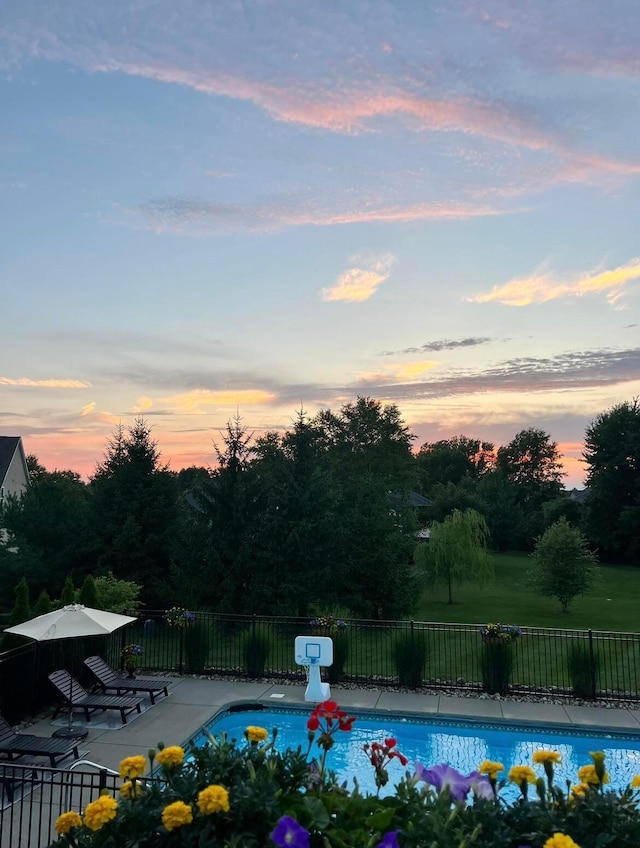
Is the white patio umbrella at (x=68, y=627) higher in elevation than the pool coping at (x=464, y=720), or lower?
higher

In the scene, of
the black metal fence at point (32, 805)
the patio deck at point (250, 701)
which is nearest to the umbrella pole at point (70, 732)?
the patio deck at point (250, 701)

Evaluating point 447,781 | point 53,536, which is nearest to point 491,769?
point 447,781

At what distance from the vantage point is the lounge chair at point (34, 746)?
8.25 meters

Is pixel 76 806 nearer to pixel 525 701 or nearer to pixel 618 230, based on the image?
pixel 525 701

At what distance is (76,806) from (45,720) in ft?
11.3

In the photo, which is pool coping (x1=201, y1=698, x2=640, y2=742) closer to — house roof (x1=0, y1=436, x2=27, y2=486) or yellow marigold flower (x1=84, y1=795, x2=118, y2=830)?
yellow marigold flower (x1=84, y1=795, x2=118, y2=830)

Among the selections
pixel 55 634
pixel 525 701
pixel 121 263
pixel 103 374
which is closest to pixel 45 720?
pixel 55 634

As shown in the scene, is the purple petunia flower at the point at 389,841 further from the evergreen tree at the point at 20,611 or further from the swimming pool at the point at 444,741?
the evergreen tree at the point at 20,611

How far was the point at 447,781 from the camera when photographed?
322cm

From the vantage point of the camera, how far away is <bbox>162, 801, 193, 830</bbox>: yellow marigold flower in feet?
9.77

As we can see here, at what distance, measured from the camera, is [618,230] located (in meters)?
14.4

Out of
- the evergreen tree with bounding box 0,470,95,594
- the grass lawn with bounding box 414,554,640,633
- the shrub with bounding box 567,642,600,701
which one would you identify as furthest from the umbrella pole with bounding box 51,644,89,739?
the grass lawn with bounding box 414,554,640,633

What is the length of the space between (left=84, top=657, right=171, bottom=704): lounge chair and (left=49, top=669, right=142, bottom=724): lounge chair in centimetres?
20

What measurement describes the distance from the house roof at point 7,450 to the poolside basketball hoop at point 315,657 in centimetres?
2552
